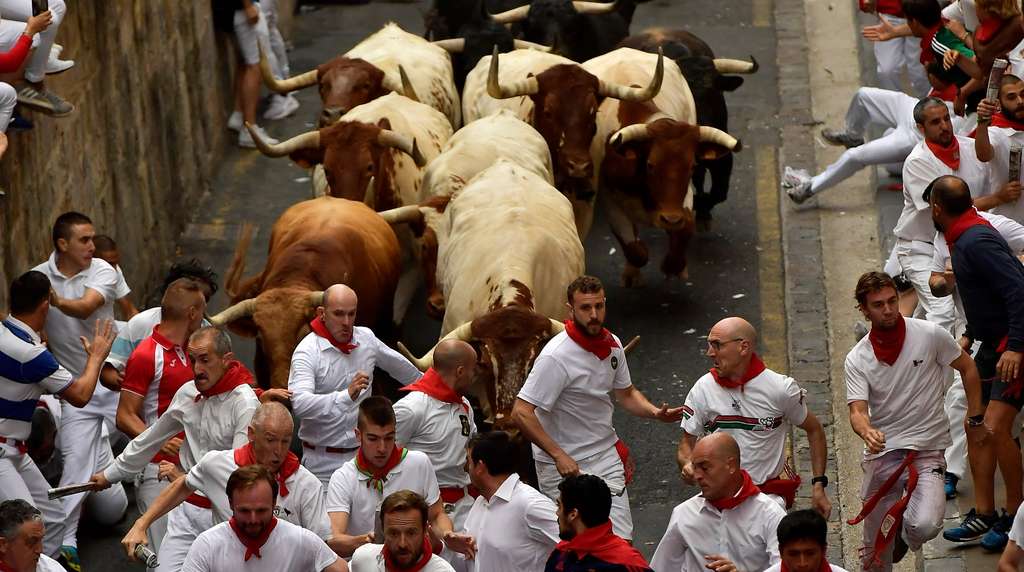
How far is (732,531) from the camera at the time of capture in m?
8.05

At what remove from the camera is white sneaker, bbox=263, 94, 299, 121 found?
1827 centimetres

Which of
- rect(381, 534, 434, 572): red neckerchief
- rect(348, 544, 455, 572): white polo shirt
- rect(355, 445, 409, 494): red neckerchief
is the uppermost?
rect(381, 534, 434, 572): red neckerchief

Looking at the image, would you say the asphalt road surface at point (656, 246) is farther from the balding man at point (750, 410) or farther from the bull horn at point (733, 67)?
the balding man at point (750, 410)

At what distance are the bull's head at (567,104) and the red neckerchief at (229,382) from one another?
473 centimetres

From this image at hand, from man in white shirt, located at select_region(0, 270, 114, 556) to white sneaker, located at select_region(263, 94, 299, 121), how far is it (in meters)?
8.16

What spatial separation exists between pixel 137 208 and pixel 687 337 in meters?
4.45

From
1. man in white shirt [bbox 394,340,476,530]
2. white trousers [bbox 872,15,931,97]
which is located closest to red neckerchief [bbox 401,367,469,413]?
man in white shirt [bbox 394,340,476,530]

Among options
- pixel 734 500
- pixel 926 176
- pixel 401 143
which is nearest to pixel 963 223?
pixel 926 176

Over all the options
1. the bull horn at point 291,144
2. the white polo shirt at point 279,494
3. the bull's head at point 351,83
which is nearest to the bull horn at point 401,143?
the bull horn at point 291,144

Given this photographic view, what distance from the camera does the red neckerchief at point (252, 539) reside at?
7860mm

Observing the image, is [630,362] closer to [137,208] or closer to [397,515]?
[137,208]

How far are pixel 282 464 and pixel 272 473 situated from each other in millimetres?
139

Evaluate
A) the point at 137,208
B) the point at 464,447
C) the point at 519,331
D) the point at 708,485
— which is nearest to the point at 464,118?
the point at 137,208

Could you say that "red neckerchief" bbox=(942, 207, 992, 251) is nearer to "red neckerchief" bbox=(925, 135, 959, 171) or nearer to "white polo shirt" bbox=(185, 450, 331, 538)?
"red neckerchief" bbox=(925, 135, 959, 171)
